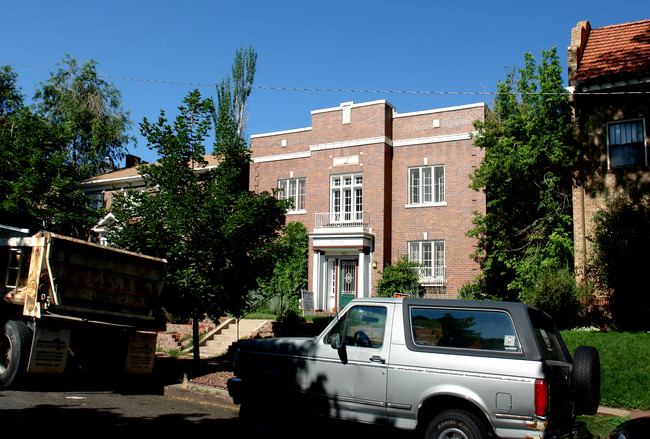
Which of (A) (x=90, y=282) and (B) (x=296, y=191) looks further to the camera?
(B) (x=296, y=191)

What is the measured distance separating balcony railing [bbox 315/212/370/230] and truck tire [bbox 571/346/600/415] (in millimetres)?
16636

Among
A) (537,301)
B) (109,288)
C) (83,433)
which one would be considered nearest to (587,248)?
(537,301)

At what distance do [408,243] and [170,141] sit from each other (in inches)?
515

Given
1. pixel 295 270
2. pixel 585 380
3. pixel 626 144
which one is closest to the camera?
pixel 585 380

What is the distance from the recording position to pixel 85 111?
3444cm

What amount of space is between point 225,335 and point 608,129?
13.2 meters

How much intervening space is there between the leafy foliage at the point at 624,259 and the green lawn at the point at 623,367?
2281 mm

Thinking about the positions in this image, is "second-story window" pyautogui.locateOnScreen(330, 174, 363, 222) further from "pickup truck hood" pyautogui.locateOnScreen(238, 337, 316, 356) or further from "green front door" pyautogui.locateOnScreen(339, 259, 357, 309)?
"pickup truck hood" pyautogui.locateOnScreen(238, 337, 316, 356)

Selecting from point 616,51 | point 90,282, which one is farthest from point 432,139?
point 90,282

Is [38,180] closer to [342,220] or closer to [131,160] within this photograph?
[342,220]

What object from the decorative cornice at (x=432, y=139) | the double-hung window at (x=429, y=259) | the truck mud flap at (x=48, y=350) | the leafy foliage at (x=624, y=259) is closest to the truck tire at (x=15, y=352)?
the truck mud flap at (x=48, y=350)

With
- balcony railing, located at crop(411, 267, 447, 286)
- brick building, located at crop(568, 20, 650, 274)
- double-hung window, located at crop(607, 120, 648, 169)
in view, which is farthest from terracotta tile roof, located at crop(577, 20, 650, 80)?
balcony railing, located at crop(411, 267, 447, 286)

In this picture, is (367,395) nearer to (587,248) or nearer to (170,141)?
(170,141)

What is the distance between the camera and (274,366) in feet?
24.1
